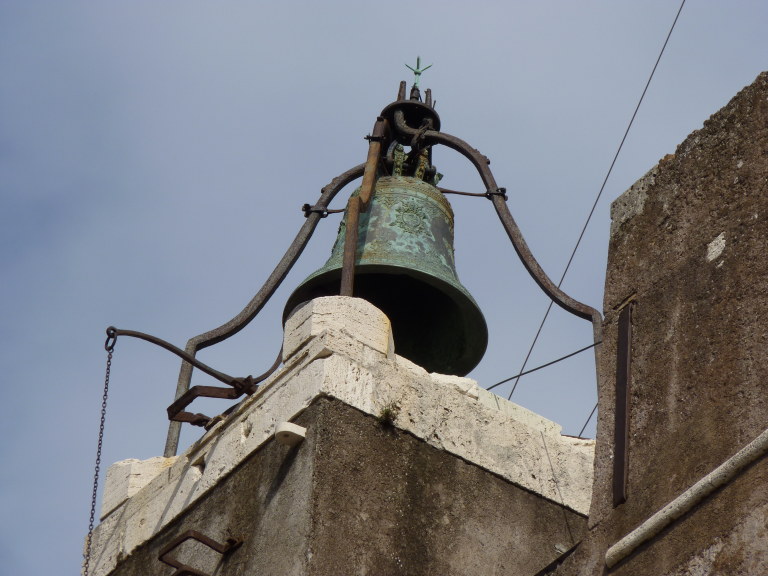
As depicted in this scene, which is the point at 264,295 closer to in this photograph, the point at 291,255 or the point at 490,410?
the point at 291,255

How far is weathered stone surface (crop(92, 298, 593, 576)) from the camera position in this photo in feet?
21.6

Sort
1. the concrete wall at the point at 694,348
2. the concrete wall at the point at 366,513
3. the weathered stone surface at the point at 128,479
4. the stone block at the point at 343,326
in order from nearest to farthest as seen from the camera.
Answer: the concrete wall at the point at 694,348 → the concrete wall at the point at 366,513 → the stone block at the point at 343,326 → the weathered stone surface at the point at 128,479

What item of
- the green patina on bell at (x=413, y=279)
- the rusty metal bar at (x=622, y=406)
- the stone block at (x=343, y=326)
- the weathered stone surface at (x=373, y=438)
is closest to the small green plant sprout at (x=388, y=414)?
the weathered stone surface at (x=373, y=438)

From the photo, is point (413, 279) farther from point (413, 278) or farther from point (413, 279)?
point (413, 278)

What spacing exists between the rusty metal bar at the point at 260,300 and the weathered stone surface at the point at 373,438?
545 mm

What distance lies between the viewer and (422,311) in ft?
27.7

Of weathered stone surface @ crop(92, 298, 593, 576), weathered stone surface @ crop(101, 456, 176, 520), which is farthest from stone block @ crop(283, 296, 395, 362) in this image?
weathered stone surface @ crop(101, 456, 176, 520)

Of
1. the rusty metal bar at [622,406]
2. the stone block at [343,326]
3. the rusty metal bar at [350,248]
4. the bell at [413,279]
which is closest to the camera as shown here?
the rusty metal bar at [622,406]

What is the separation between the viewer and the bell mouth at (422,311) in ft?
26.6

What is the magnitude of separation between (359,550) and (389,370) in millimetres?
1015

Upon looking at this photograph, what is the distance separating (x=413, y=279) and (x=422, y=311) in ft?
0.64

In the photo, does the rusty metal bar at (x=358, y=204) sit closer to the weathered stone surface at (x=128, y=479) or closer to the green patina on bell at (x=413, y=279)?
the green patina on bell at (x=413, y=279)

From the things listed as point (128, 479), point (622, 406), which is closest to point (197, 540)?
point (128, 479)

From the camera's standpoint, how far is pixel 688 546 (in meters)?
4.42
